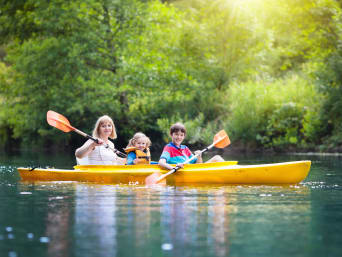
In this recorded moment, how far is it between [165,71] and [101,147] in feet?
44.9

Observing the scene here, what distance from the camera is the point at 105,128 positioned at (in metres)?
9.29

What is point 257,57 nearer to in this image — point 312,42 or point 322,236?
point 312,42

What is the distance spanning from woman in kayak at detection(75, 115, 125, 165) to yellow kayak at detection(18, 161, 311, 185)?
0.87 ft

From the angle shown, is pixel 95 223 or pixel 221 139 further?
pixel 221 139

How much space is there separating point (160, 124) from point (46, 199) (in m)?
14.2

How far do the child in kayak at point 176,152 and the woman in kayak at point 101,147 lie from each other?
903 millimetres

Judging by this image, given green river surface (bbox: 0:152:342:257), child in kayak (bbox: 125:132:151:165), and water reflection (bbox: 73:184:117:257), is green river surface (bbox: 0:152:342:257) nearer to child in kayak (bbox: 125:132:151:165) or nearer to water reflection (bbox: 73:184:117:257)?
water reflection (bbox: 73:184:117:257)

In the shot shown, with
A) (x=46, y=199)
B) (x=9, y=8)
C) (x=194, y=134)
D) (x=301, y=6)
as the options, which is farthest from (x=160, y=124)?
(x=46, y=199)

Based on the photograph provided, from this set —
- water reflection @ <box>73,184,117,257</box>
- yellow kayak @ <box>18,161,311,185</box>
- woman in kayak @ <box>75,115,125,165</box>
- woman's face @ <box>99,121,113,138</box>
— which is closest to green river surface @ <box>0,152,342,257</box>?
water reflection @ <box>73,184,117,257</box>

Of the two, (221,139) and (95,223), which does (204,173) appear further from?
(95,223)

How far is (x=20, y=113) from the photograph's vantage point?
2367cm

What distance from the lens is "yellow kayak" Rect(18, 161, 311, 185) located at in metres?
8.52

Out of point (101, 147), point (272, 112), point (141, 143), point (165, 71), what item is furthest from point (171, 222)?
point (165, 71)

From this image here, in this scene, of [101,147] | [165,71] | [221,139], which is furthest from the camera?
[165,71]
